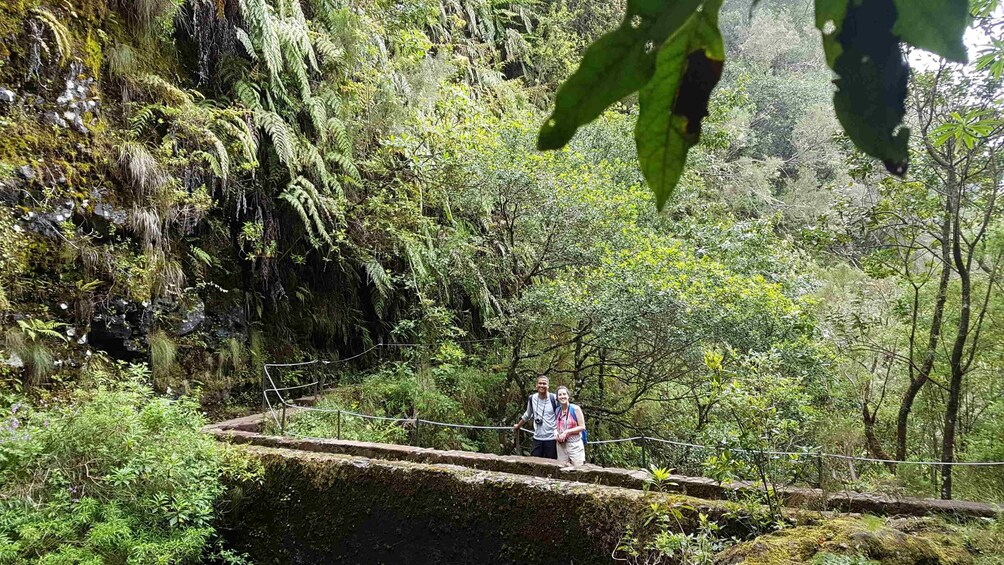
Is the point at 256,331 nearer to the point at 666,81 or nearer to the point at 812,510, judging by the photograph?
the point at 812,510

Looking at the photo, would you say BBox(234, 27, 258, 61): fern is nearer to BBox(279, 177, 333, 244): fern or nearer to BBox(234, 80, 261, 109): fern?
BBox(234, 80, 261, 109): fern

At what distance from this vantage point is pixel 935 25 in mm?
391

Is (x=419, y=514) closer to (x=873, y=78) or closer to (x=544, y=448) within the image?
(x=544, y=448)

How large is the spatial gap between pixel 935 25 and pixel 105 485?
4.60 meters

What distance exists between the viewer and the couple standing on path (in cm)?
478

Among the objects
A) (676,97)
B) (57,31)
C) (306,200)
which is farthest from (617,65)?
(306,200)

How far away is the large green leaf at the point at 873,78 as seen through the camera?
40cm

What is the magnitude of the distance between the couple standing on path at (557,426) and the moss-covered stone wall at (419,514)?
98cm

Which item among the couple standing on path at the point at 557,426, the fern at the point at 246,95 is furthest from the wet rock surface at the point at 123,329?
the couple standing on path at the point at 557,426

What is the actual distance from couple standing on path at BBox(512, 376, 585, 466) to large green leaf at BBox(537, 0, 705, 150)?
4.49 m

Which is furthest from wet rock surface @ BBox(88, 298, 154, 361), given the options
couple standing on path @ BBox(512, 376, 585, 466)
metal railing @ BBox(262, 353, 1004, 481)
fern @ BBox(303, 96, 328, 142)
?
couple standing on path @ BBox(512, 376, 585, 466)

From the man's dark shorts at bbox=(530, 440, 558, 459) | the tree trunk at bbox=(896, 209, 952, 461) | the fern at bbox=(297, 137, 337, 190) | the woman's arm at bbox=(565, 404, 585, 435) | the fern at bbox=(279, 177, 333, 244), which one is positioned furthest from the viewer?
the fern at bbox=(297, 137, 337, 190)

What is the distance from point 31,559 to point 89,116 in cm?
451

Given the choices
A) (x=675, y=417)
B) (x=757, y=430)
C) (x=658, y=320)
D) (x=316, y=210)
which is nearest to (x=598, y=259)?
(x=658, y=320)
